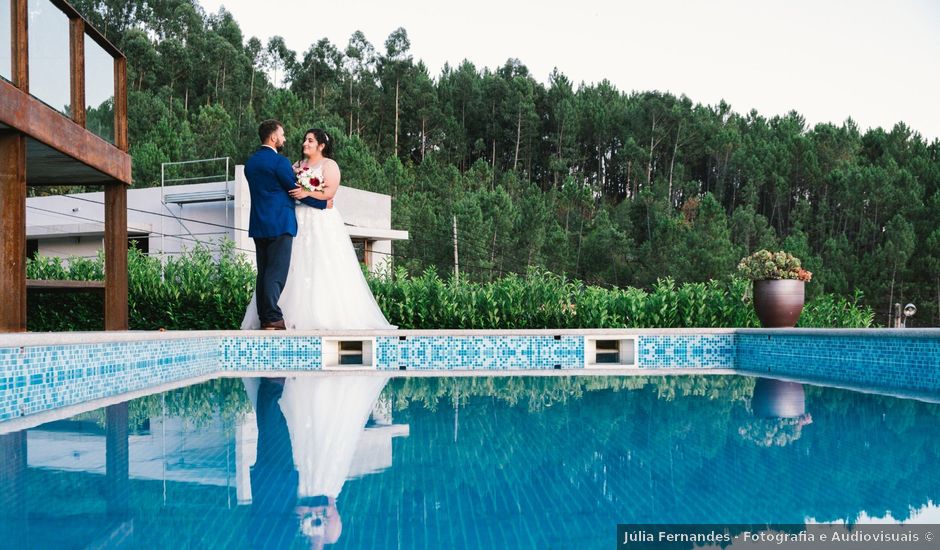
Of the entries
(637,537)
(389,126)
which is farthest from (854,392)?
(389,126)

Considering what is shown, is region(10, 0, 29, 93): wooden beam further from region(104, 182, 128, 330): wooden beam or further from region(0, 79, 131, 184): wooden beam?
region(104, 182, 128, 330): wooden beam

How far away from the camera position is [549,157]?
45.6 metres

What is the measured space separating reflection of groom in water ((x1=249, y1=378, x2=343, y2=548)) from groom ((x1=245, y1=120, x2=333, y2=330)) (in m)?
3.80

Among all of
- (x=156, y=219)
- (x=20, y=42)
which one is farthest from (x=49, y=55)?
(x=156, y=219)

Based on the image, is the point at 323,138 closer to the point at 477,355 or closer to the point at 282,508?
the point at 477,355

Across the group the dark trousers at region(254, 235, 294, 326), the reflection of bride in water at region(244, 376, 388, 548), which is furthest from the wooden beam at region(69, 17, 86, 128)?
the reflection of bride in water at region(244, 376, 388, 548)

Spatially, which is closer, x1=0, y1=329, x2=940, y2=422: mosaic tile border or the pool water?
the pool water

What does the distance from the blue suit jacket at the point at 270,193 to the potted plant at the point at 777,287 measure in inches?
185

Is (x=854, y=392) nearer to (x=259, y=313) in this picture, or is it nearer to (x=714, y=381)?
(x=714, y=381)

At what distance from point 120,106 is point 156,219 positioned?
15247mm

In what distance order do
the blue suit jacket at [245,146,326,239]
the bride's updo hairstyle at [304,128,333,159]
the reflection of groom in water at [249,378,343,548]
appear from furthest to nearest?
the bride's updo hairstyle at [304,128,333,159], the blue suit jacket at [245,146,326,239], the reflection of groom in water at [249,378,343,548]

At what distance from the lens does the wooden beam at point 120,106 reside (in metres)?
7.44

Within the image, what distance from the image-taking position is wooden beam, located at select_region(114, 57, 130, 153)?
7.44 m

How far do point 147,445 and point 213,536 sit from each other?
159 centimetres
